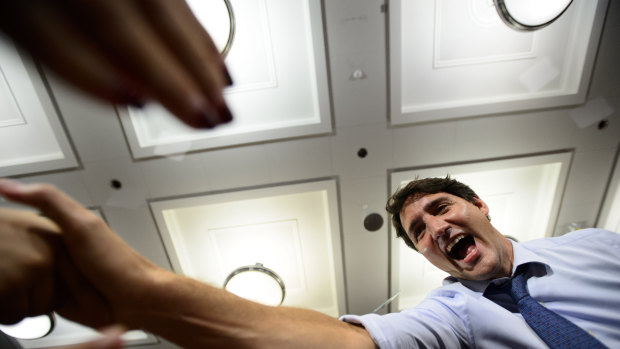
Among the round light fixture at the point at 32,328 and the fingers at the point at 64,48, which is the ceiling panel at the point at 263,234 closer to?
the round light fixture at the point at 32,328

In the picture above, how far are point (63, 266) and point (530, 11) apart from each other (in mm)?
2428

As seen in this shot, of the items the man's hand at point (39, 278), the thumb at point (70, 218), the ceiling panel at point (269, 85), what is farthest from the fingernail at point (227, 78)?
the ceiling panel at point (269, 85)

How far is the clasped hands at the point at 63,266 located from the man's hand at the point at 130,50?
1.27ft

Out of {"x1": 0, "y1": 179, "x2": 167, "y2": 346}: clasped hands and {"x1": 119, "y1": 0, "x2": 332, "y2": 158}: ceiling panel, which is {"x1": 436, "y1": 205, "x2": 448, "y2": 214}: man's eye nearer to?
{"x1": 119, "y1": 0, "x2": 332, "y2": 158}: ceiling panel

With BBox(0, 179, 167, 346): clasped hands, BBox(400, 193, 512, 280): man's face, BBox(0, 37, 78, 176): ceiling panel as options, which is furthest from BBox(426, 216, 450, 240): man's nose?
BBox(0, 37, 78, 176): ceiling panel

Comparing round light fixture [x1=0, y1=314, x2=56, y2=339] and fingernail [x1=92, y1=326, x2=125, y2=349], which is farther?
round light fixture [x1=0, y1=314, x2=56, y2=339]

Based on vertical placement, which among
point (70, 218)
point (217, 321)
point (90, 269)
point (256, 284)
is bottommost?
point (256, 284)

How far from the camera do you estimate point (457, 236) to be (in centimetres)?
147

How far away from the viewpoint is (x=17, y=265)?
17.8 inches

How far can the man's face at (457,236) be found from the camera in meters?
1.37

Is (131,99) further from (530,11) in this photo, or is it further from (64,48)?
(530,11)

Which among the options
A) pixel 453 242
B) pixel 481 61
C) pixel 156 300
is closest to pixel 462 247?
pixel 453 242

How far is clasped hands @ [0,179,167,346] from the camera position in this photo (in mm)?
462

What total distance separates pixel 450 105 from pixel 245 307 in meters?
2.02
